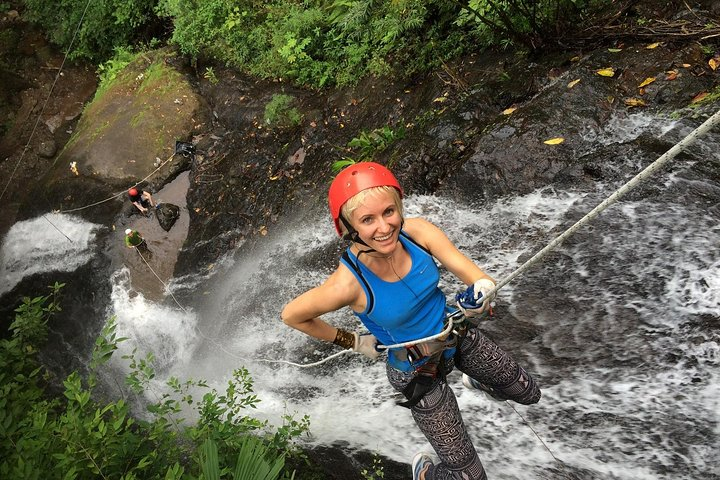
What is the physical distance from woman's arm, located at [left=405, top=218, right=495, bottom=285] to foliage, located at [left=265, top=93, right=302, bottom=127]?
274 inches

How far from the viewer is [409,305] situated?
2.93 meters

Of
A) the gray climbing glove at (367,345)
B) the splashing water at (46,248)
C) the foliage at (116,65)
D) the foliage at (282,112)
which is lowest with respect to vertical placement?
the splashing water at (46,248)

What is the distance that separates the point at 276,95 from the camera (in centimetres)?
1015

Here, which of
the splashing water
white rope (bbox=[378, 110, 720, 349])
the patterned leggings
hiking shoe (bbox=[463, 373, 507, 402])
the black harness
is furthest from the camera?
the splashing water

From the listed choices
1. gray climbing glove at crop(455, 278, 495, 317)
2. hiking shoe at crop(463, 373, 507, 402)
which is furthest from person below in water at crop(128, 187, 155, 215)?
gray climbing glove at crop(455, 278, 495, 317)

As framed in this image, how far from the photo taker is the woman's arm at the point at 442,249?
3029mm

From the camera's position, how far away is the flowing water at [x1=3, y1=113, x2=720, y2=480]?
13.3 ft

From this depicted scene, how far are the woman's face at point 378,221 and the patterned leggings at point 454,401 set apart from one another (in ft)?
3.62

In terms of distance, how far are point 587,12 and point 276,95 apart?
18.7ft

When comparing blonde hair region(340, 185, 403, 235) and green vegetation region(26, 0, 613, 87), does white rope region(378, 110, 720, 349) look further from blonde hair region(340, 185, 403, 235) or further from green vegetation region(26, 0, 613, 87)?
green vegetation region(26, 0, 613, 87)

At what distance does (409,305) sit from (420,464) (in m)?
1.88

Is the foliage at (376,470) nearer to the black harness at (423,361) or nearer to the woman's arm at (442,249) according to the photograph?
the black harness at (423,361)

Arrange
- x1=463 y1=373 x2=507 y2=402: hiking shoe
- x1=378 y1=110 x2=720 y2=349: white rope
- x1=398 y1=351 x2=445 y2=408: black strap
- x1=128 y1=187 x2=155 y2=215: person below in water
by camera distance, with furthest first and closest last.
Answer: x1=128 y1=187 x2=155 y2=215: person below in water
x1=463 y1=373 x2=507 y2=402: hiking shoe
x1=398 y1=351 x2=445 y2=408: black strap
x1=378 y1=110 x2=720 y2=349: white rope

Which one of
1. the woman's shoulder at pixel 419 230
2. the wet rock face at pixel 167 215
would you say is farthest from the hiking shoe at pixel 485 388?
the wet rock face at pixel 167 215
